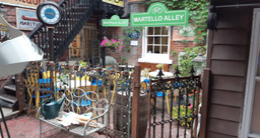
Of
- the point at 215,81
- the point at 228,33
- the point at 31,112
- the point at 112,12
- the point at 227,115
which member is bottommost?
the point at 31,112

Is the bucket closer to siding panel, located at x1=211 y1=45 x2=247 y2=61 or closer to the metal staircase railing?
siding panel, located at x1=211 y1=45 x2=247 y2=61

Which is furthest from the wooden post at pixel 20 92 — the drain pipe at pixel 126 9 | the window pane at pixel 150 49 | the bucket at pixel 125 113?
the window pane at pixel 150 49

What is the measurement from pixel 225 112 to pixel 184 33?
4693 millimetres

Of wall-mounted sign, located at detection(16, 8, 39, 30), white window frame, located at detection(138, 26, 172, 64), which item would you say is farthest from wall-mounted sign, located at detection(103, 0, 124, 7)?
wall-mounted sign, located at detection(16, 8, 39, 30)

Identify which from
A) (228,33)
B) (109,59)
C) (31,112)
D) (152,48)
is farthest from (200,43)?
(31,112)

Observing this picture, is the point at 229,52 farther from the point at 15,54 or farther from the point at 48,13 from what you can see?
the point at 48,13

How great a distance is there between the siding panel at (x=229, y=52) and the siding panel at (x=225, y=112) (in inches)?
25.1

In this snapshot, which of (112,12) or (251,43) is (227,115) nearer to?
(251,43)

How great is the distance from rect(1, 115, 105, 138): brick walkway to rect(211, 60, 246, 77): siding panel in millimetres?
2141

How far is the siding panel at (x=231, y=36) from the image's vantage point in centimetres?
226

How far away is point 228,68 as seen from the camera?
2393 millimetres

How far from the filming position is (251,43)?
223 centimetres

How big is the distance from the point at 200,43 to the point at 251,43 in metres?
4.32

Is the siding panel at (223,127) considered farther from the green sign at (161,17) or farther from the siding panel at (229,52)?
the green sign at (161,17)
